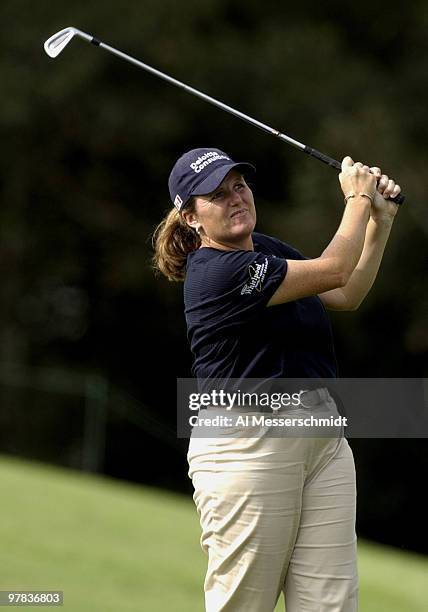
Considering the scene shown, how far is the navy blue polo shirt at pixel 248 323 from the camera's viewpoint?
10.0 ft

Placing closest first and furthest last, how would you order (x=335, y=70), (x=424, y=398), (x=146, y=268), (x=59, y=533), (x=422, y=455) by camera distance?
(x=59, y=533) → (x=424, y=398) → (x=422, y=455) → (x=335, y=70) → (x=146, y=268)

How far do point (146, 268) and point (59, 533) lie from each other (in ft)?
31.3

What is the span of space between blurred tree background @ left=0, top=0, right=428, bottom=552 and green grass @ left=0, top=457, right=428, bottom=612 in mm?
5314

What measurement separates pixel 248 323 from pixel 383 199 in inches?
24.5

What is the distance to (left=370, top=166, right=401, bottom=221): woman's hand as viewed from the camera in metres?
3.40

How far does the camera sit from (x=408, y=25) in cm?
1512

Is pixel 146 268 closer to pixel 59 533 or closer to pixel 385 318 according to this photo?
pixel 385 318

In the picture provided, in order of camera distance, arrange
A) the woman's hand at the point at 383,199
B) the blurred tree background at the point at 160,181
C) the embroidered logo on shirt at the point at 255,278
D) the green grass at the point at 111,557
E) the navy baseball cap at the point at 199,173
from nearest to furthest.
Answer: the embroidered logo on shirt at the point at 255,278 → the navy baseball cap at the point at 199,173 → the woman's hand at the point at 383,199 → the green grass at the point at 111,557 → the blurred tree background at the point at 160,181

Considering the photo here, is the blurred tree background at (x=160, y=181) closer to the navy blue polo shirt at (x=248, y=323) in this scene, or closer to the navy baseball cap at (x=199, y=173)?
the navy baseball cap at (x=199, y=173)

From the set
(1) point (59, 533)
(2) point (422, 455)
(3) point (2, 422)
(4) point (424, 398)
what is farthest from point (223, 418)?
(3) point (2, 422)

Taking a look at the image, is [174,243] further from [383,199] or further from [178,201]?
[383,199]

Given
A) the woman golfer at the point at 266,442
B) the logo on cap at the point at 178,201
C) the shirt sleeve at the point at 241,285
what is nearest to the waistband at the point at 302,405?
the woman golfer at the point at 266,442

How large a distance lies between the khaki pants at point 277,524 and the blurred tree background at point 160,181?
9.91 m

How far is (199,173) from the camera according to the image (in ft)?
10.7
